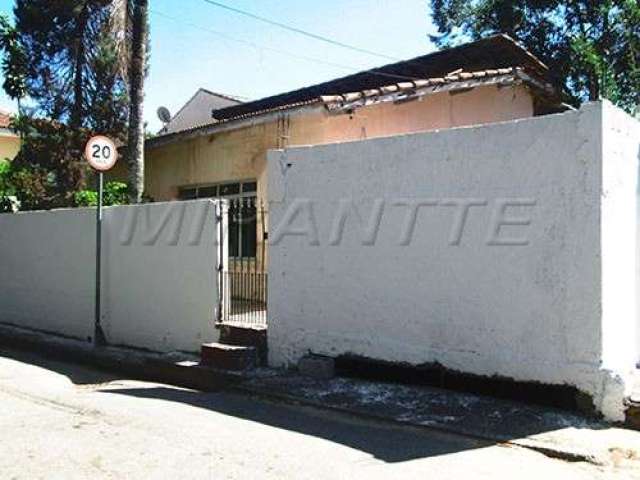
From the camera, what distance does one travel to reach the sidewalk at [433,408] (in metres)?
5.23

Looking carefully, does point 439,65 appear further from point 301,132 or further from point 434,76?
point 301,132

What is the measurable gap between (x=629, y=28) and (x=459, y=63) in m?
7.65

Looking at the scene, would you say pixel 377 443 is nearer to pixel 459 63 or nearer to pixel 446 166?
pixel 446 166

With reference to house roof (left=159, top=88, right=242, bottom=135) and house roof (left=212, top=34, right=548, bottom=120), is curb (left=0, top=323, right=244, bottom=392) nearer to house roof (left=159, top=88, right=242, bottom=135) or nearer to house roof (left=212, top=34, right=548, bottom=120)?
house roof (left=212, top=34, right=548, bottom=120)

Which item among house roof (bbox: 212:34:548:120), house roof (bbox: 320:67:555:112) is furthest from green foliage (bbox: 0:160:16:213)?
house roof (bbox: 320:67:555:112)

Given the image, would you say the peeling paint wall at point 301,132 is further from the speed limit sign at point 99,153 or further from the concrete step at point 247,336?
the concrete step at point 247,336

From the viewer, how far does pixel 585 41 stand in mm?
19219

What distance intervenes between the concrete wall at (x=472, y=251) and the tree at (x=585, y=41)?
41.1 feet

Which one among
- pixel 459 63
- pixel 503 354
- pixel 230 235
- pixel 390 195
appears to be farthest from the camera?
pixel 459 63

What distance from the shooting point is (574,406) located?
5926mm

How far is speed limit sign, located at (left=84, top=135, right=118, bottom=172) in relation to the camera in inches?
393

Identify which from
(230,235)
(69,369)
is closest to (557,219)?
(230,235)

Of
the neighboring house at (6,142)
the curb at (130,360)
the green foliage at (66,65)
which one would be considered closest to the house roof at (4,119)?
the neighboring house at (6,142)

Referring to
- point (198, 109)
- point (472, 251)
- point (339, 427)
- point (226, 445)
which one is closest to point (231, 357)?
point (339, 427)
